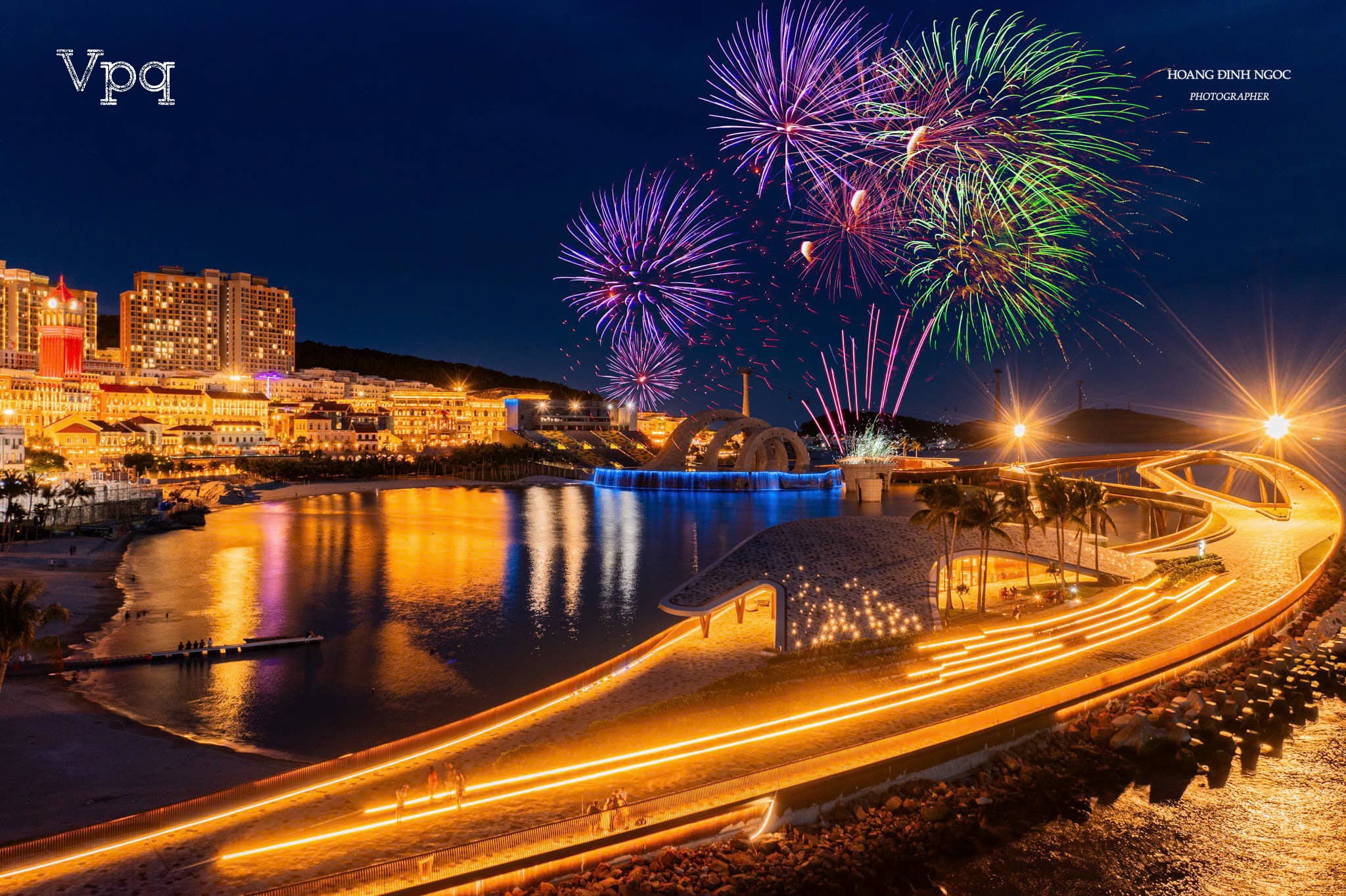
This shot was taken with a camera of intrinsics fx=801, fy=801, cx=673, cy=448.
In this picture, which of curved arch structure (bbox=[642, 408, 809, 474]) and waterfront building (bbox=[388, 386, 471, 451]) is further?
waterfront building (bbox=[388, 386, 471, 451])

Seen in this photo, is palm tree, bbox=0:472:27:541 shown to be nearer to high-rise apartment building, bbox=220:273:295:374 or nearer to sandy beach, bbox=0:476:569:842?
sandy beach, bbox=0:476:569:842

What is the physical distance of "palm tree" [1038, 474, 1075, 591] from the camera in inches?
1133

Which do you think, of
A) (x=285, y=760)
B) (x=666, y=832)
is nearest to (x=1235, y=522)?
(x=666, y=832)

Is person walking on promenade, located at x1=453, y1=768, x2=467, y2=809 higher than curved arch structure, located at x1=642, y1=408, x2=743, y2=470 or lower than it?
lower

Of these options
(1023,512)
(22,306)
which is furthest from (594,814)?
(22,306)

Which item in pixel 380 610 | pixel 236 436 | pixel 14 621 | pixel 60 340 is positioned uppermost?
pixel 60 340

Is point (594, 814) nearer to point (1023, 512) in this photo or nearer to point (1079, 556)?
point (1023, 512)

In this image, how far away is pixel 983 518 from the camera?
25.8 metres

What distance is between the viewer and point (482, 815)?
42.2 ft

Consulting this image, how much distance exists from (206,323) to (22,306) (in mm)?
34183

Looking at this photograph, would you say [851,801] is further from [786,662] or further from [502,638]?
[502,638]

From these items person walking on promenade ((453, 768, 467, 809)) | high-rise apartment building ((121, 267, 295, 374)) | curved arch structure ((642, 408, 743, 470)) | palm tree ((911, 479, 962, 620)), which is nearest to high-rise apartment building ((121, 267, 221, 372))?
high-rise apartment building ((121, 267, 295, 374))

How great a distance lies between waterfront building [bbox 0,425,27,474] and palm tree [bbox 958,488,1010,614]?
248 ft

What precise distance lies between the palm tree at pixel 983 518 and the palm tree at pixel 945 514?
0.41 metres
